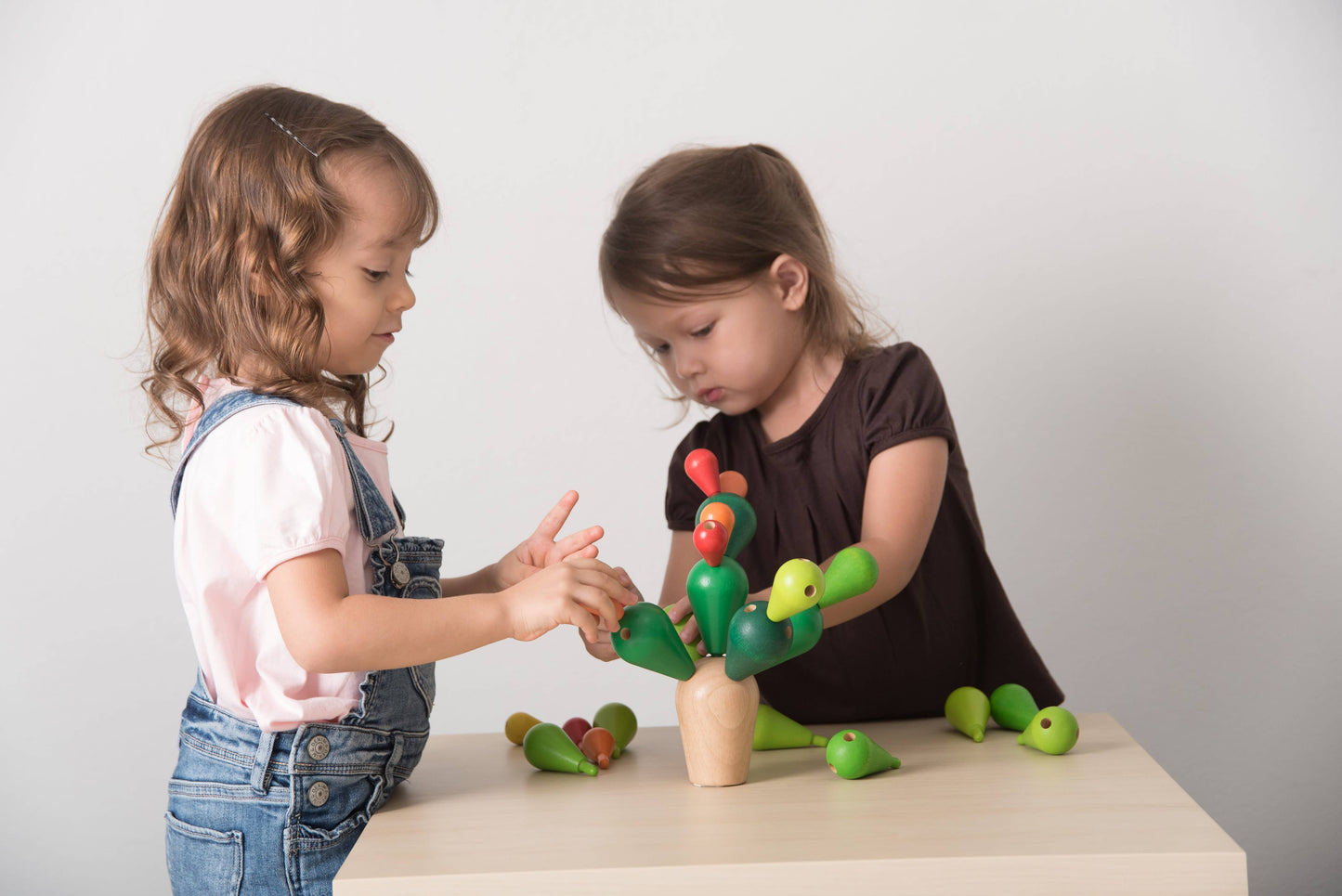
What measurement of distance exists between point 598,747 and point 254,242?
0.45 metres

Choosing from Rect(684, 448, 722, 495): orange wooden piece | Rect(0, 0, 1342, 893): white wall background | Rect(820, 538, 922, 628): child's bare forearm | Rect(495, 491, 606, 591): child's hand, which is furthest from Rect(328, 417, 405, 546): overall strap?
Rect(0, 0, 1342, 893): white wall background

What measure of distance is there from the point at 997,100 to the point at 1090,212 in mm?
198

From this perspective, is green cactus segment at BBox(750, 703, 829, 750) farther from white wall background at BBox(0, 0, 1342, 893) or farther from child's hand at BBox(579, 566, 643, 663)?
white wall background at BBox(0, 0, 1342, 893)

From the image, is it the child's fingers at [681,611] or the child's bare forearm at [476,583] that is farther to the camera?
the child's bare forearm at [476,583]

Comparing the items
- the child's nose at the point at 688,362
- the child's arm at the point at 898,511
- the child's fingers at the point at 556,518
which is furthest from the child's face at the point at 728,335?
the child's fingers at the point at 556,518

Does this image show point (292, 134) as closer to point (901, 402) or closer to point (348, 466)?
point (348, 466)

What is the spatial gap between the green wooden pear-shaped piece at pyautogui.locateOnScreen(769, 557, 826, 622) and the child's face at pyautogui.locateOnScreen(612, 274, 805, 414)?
15.0 inches

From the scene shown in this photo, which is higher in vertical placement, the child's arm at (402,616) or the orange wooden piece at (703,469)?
the orange wooden piece at (703,469)

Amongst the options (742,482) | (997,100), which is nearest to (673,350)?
(742,482)

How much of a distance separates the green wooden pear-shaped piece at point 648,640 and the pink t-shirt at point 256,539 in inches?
7.6

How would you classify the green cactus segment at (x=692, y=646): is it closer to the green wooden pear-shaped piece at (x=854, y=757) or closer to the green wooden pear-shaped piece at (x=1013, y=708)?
the green wooden pear-shaped piece at (x=854, y=757)

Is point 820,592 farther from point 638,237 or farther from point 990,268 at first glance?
point 990,268

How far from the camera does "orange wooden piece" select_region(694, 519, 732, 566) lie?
0.76 metres

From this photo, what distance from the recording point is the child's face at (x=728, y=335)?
108 cm
